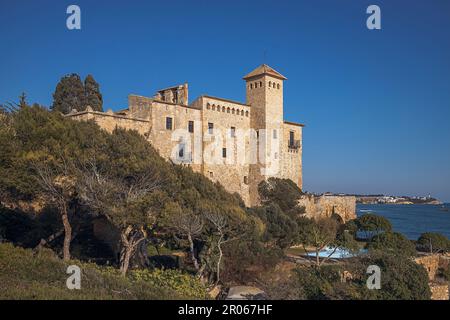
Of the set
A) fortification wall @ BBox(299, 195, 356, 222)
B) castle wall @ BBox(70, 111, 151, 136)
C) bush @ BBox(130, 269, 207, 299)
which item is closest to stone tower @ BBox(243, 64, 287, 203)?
fortification wall @ BBox(299, 195, 356, 222)

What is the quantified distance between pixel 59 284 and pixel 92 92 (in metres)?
28.5

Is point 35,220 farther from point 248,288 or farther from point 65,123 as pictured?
point 248,288

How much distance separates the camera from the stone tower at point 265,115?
33.8 m

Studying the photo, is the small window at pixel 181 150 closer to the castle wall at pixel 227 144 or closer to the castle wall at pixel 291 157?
the castle wall at pixel 227 144

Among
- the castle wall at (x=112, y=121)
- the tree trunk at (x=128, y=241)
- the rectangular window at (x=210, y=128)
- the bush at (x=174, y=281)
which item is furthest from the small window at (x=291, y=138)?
the bush at (x=174, y=281)

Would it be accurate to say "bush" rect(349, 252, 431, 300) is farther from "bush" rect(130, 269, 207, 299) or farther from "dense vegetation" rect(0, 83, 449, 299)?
"bush" rect(130, 269, 207, 299)

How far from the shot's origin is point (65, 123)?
1792 centimetres

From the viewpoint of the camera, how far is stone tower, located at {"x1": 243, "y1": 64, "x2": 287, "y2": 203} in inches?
1329

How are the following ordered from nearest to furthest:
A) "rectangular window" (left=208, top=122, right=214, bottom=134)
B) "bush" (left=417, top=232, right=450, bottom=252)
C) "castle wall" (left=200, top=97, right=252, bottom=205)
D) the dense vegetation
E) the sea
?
the dense vegetation
"rectangular window" (left=208, top=122, right=214, bottom=134)
"castle wall" (left=200, top=97, right=252, bottom=205)
"bush" (left=417, top=232, right=450, bottom=252)
the sea

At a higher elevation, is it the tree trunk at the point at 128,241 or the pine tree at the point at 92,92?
the pine tree at the point at 92,92

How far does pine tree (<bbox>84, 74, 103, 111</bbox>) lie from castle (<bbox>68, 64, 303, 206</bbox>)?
8.74m

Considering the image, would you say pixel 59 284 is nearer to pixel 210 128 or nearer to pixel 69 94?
pixel 210 128

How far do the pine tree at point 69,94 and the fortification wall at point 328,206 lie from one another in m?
22.5
